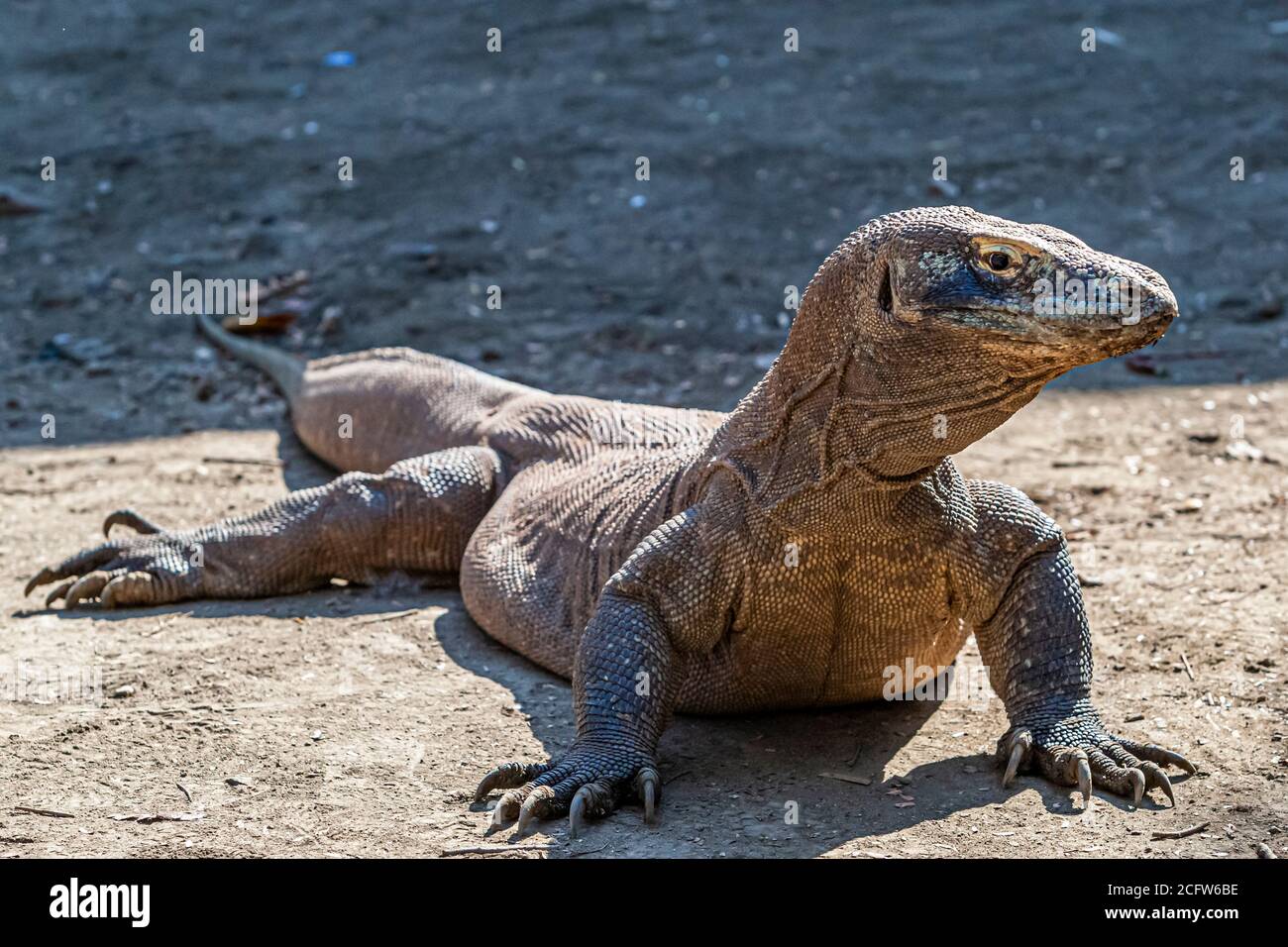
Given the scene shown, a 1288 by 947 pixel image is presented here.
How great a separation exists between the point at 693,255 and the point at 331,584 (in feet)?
16.1

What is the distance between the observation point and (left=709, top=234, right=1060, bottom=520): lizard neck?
3.88m

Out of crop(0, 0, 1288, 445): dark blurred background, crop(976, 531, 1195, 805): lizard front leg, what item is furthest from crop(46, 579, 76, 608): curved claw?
crop(976, 531, 1195, 805): lizard front leg

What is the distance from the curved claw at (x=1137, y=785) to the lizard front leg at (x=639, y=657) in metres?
1.20

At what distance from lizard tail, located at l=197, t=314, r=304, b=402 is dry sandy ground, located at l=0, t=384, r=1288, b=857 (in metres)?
1.76

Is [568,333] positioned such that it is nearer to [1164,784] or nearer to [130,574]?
[130,574]

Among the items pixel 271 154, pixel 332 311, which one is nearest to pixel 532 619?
pixel 332 311

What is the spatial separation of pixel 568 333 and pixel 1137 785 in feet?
20.3

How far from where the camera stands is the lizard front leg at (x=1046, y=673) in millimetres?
4383

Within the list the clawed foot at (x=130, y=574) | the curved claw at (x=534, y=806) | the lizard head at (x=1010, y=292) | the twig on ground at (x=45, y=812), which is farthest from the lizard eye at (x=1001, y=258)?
the clawed foot at (x=130, y=574)

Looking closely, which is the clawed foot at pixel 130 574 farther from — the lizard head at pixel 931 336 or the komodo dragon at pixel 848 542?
the lizard head at pixel 931 336

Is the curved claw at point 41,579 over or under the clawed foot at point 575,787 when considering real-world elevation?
over

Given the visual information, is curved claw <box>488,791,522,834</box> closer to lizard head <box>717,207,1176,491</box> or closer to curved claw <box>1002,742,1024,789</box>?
lizard head <box>717,207,1176,491</box>

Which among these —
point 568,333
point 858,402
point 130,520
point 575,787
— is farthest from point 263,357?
point 858,402

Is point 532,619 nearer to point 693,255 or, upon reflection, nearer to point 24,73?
point 693,255
